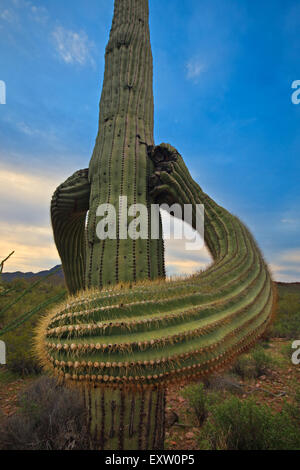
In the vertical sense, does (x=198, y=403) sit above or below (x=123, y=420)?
below

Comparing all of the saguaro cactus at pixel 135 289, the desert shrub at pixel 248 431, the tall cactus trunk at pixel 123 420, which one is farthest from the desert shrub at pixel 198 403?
the tall cactus trunk at pixel 123 420

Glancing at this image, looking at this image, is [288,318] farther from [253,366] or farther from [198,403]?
[198,403]

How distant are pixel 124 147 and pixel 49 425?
3583mm

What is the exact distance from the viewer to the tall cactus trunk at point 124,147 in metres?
2.63

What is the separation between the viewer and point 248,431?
11.9ft

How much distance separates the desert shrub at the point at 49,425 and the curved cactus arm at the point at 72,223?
1.60m

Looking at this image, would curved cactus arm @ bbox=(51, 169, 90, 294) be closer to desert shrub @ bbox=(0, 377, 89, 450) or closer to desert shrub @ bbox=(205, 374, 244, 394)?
desert shrub @ bbox=(0, 377, 89, 450)

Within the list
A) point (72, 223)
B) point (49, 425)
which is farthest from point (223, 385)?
point (72, 223)

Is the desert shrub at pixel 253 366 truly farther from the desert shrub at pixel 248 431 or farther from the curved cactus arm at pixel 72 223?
the curved cactus arm at pixel 72 223

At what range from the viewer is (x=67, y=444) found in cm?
319

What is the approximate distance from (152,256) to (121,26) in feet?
11.0

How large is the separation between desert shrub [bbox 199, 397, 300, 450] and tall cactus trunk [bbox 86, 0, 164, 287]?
2532 millimetres
